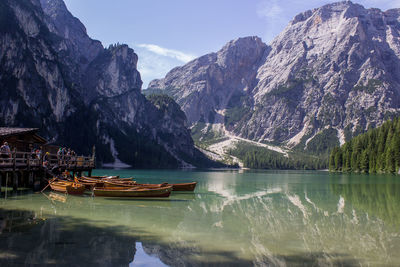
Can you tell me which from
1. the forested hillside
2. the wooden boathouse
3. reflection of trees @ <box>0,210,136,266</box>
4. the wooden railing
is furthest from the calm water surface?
the forested hillside

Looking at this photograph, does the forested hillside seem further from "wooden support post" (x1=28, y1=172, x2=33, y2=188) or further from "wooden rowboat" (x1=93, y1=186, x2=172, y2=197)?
"wooden support post" (x1=28, y1=172, x2=33, y2=188)

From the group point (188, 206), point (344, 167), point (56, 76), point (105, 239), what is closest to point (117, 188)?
point (188, 206)

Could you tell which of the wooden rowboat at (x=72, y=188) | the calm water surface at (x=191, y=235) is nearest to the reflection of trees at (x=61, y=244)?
the calm water surface at (x=191, y=235)

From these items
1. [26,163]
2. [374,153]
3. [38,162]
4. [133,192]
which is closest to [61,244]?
[133,192]

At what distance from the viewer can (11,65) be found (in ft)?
475

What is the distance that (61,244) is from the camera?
14789mm

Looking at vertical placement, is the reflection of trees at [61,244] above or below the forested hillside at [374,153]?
below

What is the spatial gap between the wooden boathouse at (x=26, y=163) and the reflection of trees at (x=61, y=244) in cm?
1591

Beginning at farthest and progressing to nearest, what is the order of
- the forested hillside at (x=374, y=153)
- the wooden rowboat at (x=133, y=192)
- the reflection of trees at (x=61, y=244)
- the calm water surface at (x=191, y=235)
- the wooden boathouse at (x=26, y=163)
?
the forested hillside at (x=374, y=153)
the wooden boathouse at (x=26, y=163)
the wooden rowboat at (x=133, y=192)
the calm water surface at (x=191, y=235)
the reflection of trees at (x=61, y=244)

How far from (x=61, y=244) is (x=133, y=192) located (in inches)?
721

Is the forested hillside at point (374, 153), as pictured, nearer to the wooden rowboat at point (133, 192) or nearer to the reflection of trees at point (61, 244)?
the wooden rowboat at point (133, 192)

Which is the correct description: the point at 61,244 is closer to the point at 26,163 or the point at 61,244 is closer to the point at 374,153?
the point at 26,163

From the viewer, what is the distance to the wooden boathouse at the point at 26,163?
34219mm

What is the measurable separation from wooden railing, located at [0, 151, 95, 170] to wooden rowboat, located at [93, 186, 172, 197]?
868cm
